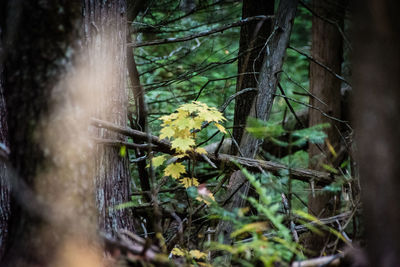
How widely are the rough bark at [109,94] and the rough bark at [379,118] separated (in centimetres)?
229

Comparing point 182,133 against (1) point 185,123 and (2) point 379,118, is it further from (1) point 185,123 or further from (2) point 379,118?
(2) point 379,118

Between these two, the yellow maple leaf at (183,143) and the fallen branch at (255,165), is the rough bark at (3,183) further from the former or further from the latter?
the yellow maple leaf at (183,143)

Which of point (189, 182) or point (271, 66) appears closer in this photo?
point (189, 182)

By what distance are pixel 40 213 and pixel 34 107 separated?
658 millimetres

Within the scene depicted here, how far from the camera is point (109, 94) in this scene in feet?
11.1

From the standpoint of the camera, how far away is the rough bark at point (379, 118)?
1.54m

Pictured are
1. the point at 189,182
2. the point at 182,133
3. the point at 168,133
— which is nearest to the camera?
the point at 168,133

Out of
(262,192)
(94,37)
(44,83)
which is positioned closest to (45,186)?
(44,83)

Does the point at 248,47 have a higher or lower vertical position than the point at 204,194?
higher

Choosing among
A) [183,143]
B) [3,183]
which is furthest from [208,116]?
[3,183]

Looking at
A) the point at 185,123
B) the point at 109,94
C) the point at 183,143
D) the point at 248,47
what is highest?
the point at 248,47

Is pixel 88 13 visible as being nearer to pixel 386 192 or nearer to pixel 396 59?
pixel 396 59

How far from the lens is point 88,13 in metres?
3.16

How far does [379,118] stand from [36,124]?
1.94 m
